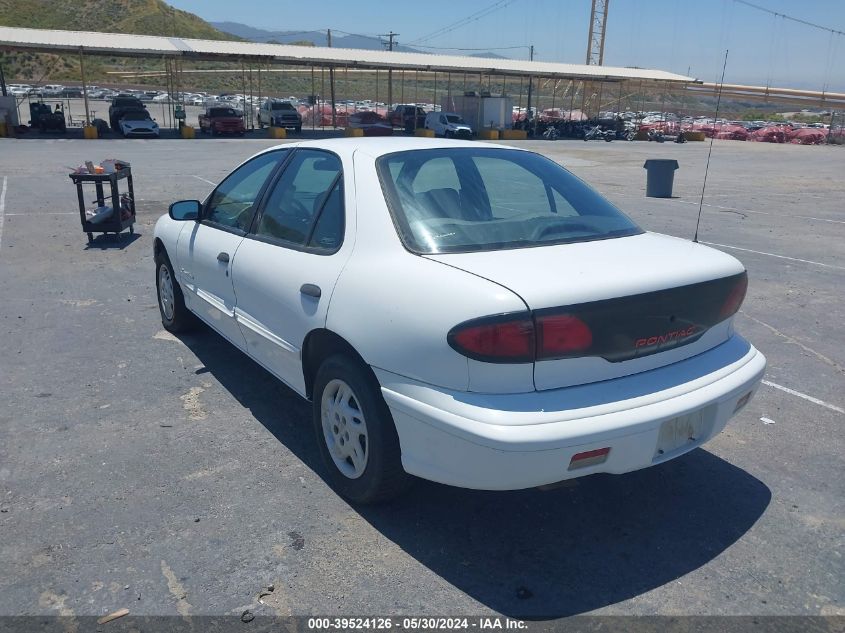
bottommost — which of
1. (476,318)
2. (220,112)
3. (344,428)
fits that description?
(344,428)

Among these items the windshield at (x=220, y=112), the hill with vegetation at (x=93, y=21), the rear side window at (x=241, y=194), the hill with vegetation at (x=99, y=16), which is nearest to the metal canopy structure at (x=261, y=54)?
the windshield at (x=220, y=112)

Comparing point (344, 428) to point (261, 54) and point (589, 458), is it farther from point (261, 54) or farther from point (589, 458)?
point (261, 54)

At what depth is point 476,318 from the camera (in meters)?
2.66

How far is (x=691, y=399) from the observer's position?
9.73 ft

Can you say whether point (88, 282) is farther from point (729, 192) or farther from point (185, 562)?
point (729, 192)

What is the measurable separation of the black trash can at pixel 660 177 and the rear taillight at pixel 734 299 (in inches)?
536

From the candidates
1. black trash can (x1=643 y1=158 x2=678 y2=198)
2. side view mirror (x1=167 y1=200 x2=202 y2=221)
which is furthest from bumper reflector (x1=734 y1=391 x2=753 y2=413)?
black trash can (x1=643 y1=158 x2=678 y2=198)

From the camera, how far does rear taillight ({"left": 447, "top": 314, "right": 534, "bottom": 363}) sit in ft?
8.71

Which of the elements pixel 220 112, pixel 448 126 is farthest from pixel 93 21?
pixel 448 126

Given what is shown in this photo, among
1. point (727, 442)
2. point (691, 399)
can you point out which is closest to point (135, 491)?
point (691, 399)

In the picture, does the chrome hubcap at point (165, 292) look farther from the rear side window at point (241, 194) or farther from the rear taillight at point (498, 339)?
the rear taillight at point (498, 339)

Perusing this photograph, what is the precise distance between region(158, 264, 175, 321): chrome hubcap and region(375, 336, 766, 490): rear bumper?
338cm

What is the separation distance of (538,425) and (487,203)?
1.54 m

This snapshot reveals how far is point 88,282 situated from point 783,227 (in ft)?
36.3
